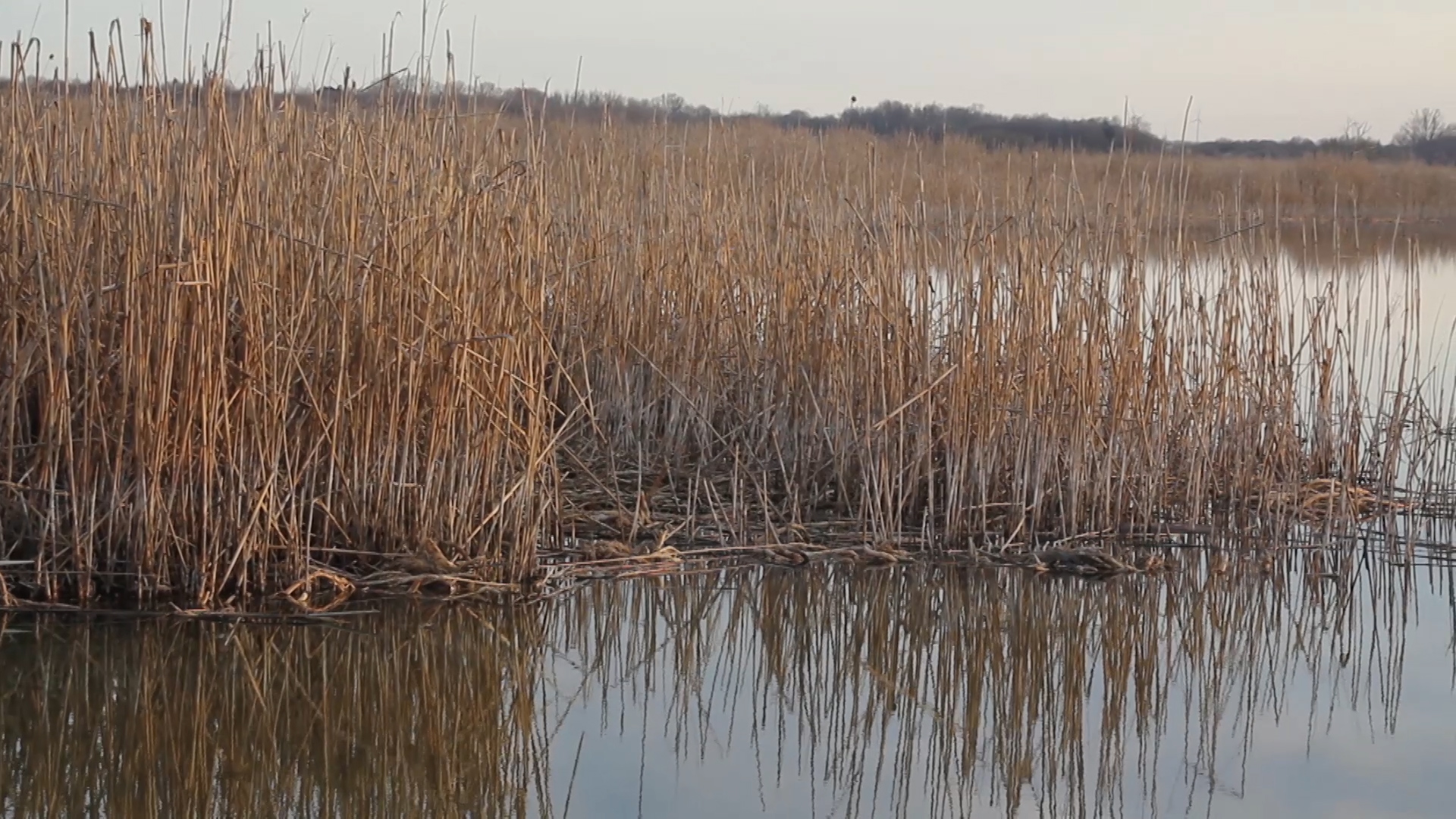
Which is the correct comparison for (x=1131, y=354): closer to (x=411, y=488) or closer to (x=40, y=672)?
(x=411, y=488)

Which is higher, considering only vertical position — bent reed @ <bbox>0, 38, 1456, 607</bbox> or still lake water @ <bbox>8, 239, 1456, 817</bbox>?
bent reed @ <bbox>0, 38, 1456, 607</bbox>

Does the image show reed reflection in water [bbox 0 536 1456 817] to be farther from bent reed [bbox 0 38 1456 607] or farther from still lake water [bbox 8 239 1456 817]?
bent reed [bbox 0 38 1456 607]

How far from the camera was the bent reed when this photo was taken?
10.0ft

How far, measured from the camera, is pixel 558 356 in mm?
4168

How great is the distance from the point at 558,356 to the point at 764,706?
165 centimetres

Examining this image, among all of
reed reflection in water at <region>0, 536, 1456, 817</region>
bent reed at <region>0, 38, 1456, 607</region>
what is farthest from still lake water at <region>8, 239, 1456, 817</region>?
bent reed at <region>0, 38, 1456, 607</region>

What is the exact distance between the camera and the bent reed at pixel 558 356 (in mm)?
3051

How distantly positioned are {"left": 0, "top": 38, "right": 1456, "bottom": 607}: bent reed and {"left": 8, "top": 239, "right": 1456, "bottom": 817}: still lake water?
272mm

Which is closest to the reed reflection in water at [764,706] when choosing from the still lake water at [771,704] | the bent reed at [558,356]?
the still lake water at [771,704]

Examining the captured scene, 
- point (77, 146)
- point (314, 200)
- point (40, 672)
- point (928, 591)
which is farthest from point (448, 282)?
point (928, 591)

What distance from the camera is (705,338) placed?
4492mm

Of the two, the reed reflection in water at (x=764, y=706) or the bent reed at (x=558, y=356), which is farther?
the bent reed at (x=558, y=356)

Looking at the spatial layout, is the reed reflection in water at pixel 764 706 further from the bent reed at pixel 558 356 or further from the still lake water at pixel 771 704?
the bent reed at pixel 558 356

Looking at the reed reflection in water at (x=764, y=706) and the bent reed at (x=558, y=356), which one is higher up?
the bent reed at (x=558, y=356)
